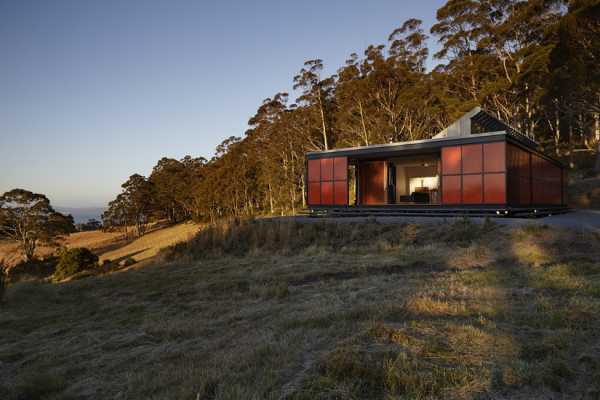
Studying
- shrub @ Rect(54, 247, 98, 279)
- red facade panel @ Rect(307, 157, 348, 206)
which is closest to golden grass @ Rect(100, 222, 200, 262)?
shrub @ Rect(54, 247, 98, 279)

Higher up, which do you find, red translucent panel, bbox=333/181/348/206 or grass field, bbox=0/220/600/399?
red translucent panel, bbox=333/181/348/206

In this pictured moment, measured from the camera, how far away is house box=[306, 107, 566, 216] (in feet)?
49.0

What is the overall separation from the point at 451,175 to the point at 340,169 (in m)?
5.17

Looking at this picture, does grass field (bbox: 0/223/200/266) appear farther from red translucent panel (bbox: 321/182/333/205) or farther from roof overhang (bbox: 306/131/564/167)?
roof overhang (bbox: 306/131/564/167)

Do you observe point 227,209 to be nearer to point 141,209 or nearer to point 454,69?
point 141,209

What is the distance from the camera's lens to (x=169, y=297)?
7.29 meters

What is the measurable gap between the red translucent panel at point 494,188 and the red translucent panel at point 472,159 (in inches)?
→ 18.3

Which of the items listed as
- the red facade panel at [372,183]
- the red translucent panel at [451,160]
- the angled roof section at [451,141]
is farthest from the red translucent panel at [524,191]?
the red facade panel at [372,183]

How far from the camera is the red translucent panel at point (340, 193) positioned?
18.8 m

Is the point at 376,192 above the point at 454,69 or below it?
below

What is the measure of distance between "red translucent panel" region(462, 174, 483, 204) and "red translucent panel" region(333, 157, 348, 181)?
5399mm

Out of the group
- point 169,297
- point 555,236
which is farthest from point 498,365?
point 555,236

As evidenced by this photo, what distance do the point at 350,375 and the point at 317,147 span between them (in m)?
31.5

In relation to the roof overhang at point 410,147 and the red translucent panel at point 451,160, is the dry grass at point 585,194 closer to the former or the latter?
the roof overhang at point 410,147
